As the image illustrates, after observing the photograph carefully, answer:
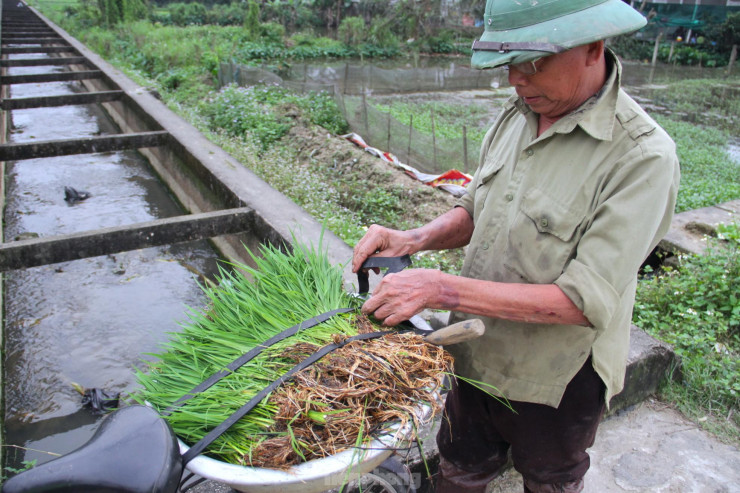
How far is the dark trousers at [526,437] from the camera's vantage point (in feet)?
5.53

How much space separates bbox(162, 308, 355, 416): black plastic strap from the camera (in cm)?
139

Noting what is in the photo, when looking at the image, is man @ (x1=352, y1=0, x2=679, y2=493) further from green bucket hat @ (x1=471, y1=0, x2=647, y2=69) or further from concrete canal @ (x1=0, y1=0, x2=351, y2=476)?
concrete canal @ (x1=0, y1=0, x2=351, y2=476)

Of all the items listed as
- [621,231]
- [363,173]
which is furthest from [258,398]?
[363,173]

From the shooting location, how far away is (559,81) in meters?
1.38

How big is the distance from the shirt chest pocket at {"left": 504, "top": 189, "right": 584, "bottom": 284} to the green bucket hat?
0.40 meters

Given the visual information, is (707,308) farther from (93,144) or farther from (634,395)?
(93,144)

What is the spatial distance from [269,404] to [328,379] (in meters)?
0.16

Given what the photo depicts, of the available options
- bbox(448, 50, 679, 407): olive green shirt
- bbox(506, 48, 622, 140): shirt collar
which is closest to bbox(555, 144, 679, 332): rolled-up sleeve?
bbox(448, 50, 679, 407): olive green shirt

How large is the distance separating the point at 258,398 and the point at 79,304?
10.7 feet

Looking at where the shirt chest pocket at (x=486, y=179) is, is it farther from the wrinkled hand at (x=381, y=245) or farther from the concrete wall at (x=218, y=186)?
the concrete wall at (x=218, y=186)

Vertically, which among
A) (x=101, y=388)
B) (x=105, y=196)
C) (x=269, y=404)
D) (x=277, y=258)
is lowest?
(x=101, y=388)

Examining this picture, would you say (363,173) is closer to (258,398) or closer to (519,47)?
(519,47)

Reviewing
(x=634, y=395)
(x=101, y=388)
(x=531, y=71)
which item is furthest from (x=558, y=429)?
(x=101, y=388)

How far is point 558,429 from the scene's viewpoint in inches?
67.4
